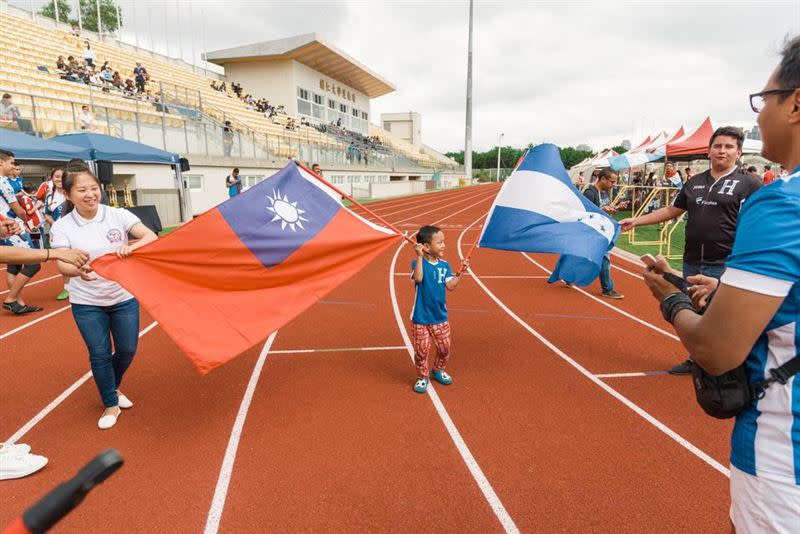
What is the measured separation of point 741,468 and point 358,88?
Result: 182 feet

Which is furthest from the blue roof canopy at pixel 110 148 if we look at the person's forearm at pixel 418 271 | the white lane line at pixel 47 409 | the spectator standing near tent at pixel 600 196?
the spectator standing near tent at pixel 600 196

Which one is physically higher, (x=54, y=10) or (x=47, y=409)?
(x=54, y=10)

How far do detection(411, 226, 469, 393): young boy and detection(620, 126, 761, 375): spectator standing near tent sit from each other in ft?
5.74

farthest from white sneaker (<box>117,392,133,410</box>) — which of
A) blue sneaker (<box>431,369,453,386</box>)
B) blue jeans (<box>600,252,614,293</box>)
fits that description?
blue jeans (<box>600,252,614,293</box>)

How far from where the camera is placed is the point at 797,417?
3.91ft

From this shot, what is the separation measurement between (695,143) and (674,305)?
18.0 meters

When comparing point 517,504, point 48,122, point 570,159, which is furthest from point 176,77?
point 570,159

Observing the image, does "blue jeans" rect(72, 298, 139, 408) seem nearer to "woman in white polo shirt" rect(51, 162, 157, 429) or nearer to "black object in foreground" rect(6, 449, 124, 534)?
"woman in white polo shirt" rect(51, 162, 157, 429)

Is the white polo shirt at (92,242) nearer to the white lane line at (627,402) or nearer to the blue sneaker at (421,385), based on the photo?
the blue sneaker at (421,385)

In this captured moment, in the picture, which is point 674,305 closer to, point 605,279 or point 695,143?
point 605,279

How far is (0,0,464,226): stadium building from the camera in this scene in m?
14.5

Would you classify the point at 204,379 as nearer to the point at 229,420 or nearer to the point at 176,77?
the point at 229,420

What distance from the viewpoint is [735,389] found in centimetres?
127

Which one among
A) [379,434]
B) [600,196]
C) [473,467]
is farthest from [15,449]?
[600,196]
